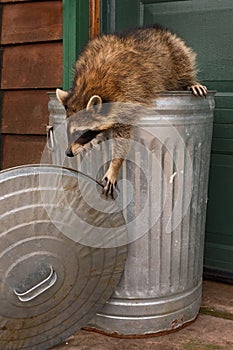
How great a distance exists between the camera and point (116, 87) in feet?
8.24

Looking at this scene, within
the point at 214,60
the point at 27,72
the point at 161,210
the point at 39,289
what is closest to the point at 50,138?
the point at 161,210

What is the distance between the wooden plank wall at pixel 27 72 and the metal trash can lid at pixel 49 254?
1223mm

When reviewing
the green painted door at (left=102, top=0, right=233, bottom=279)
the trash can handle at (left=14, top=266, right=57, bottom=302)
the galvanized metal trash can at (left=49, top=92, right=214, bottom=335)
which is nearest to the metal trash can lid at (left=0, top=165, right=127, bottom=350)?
the trash can handle at (left=14, top=266, right=57, bottom=302)

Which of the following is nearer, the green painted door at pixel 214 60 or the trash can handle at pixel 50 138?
the trash can handle at pixel 50 138

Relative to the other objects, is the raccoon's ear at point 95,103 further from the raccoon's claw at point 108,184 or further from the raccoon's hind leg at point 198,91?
the raccoon's hind leg at point 198,91

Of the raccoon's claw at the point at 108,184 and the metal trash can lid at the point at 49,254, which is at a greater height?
the raccoon's claw at the point at 108,184

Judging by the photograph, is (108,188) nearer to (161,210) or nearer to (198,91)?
(161,210)

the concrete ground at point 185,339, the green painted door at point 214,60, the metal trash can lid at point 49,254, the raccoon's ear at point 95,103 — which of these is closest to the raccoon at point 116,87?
the raccoon's ear at point 95,103

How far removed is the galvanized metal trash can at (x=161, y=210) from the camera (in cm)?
250

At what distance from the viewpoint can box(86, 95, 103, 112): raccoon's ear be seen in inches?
94.6

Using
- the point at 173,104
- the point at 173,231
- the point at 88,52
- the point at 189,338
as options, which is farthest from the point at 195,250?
the point at 88,52

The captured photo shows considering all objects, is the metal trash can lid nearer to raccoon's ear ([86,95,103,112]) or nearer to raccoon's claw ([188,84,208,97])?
raccoon's ear ([86,95,103,112])

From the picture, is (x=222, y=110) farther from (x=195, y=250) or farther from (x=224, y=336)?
(x=224, y=336)

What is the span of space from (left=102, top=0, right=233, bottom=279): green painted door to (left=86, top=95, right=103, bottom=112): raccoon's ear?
1.07 m
